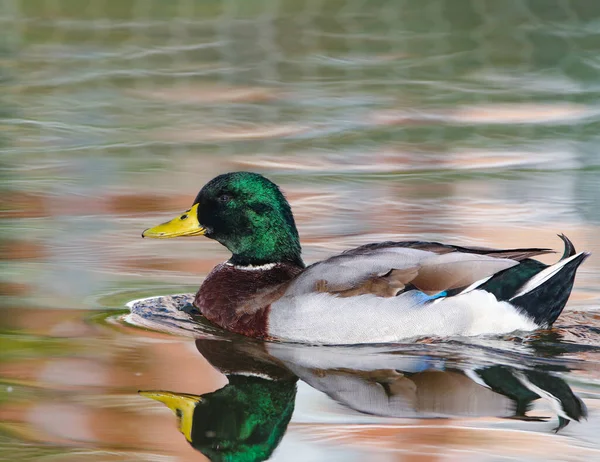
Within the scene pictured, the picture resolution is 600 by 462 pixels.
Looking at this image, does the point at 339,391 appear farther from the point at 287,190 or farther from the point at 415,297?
the point at 287,190

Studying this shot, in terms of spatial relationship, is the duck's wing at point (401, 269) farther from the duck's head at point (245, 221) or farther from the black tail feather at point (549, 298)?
the duck's head at point (245, 221)

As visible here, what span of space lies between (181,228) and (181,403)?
184 cm

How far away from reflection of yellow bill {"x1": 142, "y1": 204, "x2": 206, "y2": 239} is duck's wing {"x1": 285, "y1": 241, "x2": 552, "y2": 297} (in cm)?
76

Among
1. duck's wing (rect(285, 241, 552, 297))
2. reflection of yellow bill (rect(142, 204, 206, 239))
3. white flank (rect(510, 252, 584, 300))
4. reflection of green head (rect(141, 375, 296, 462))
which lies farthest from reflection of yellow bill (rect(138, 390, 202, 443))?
white flank (rect(510, 252, 584, 300))

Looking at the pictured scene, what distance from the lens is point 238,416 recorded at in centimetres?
553

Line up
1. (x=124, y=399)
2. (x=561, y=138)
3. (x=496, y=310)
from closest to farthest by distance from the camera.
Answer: (x=124, y=399) < (x=496, y=310) < (x=561, y=138)

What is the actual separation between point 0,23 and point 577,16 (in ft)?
23.6

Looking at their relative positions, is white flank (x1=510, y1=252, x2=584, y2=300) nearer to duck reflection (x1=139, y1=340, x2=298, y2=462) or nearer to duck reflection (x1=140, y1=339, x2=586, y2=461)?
duck reflection (x1=140, y1=339, x2=586, y2=461)

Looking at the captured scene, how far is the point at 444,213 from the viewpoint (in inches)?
354

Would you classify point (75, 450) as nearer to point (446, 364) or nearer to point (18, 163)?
point (446, 364)

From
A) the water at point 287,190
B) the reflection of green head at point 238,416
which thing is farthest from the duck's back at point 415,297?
the reflection of green head at point 238,416

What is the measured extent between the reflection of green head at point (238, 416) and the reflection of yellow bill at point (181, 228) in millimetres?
1376

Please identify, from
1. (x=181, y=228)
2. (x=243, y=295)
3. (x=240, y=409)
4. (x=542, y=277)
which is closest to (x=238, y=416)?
(x=240, y=409)

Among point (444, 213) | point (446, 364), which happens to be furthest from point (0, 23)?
point (446, 364)
